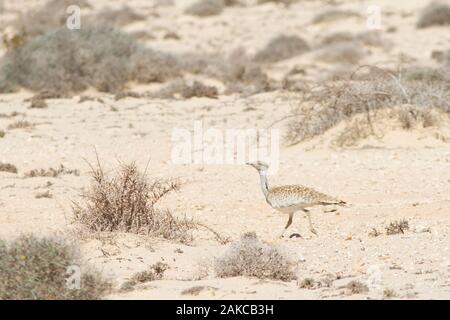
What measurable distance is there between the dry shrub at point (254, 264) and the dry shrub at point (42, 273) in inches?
43.0

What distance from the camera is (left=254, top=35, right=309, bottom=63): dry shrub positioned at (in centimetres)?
2947

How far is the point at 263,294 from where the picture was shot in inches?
281

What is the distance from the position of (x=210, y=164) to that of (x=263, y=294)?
23.7 ft

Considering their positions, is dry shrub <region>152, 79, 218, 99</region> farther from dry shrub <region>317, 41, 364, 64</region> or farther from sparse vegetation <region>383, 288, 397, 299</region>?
sparse vegetation <region>383, 288, 397, 299</region>

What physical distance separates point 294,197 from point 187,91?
12178 millimetres

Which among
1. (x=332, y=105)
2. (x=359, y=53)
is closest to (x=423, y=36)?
(x=359, y=53)

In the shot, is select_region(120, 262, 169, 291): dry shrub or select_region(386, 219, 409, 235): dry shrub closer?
select_region(120, 262, 169, 291): dry shrub

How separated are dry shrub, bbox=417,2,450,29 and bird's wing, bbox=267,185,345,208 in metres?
24.2

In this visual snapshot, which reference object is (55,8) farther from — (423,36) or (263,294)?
(263,294)

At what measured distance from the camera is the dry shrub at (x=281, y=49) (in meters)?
29.5

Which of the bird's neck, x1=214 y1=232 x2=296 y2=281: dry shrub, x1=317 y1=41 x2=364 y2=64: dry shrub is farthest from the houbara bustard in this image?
x1=317 y1=41 x2=364 y2=64: dry shrub

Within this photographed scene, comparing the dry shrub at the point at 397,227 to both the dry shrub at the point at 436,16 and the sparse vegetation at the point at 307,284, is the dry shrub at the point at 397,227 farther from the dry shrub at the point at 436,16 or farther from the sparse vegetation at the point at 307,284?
the dry shrub at the point at 436,16

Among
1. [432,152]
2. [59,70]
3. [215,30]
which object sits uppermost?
[215,30]

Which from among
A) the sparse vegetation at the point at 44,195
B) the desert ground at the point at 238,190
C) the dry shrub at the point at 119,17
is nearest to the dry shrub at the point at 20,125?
the desert ground at the point at 238,190
